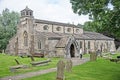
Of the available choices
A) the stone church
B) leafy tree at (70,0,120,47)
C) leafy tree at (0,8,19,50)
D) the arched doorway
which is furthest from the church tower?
leafy tree at (70,0,120,47)

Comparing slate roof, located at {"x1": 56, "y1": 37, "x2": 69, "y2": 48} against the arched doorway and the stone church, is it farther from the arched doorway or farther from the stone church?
the arched doorway

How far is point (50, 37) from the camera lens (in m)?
57.0

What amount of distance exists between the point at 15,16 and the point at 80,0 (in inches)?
2393

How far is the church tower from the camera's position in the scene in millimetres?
58875

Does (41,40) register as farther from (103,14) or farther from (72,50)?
(103,14)

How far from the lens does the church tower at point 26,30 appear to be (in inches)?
2318

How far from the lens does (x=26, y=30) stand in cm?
6062

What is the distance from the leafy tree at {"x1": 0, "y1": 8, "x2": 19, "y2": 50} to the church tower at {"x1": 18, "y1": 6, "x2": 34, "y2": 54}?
16.5 m

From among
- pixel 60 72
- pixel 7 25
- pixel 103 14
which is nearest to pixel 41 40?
pixel 7 25

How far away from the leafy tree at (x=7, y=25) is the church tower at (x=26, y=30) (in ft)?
54.2

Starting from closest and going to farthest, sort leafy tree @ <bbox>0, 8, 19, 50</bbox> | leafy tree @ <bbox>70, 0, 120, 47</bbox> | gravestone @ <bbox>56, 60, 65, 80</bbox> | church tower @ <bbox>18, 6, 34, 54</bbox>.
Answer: gravestone @ <bbox>56, 60, 65, 80</bbox> < leafy tree @ <bbox>70, 0, 120, 47</bbox> < church tower @ <bbox>18, 6, 34, 54</bbox> < leafy tree @ <bbox>0, 8, 19, 50</bbox>

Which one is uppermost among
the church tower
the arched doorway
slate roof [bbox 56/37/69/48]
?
the church tower

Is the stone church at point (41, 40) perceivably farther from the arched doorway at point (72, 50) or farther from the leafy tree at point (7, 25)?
the leafy tree at point (7, 25)

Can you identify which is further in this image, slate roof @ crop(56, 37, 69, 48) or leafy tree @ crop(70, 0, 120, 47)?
slate roof @ crop(56, 37, 69, 48)
